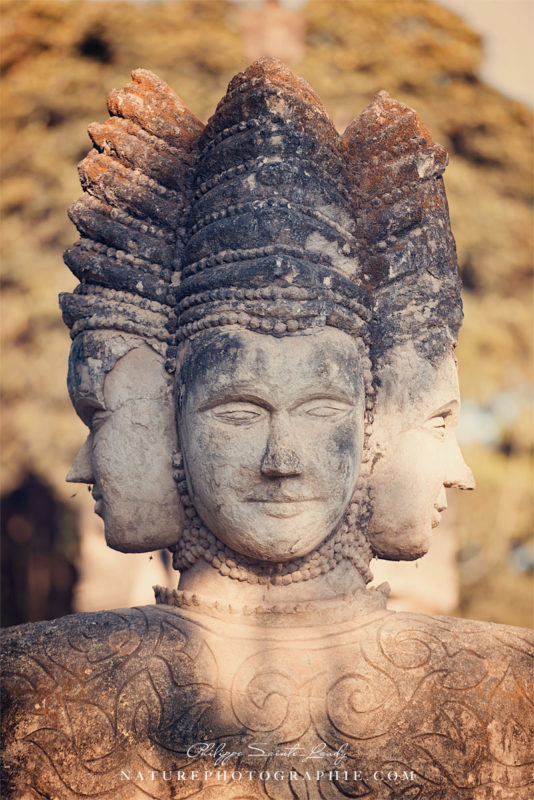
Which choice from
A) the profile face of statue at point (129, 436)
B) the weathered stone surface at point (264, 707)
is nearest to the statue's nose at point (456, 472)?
the weathered stone surface at point (264, 707)

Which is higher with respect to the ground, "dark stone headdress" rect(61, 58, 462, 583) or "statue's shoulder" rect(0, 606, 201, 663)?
"dark stone headdress" rect(61, 58, 462, 583)

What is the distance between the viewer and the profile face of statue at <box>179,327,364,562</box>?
9.59 feet

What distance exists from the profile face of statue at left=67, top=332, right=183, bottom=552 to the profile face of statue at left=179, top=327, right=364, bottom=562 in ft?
0.60

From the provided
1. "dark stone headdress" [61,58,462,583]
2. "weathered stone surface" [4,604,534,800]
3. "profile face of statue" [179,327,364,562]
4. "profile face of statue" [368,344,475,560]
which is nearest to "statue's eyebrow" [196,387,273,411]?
"profile face of statue" [179,327,364,562]

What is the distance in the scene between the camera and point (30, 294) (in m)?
9.36

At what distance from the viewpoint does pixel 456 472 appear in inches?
130

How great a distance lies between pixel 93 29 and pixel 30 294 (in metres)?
2.88

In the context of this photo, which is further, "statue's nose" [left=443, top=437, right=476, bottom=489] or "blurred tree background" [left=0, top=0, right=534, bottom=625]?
"blurred tree background" [left=0, top=0, right=534, bottom=625]

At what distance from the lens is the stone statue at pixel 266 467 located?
2771 millimetres

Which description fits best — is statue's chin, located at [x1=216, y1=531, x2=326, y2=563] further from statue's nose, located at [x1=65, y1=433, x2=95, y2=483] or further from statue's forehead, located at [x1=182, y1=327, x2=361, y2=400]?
statue's nose, located at [x1=65, y1=433, x2=95, y2=483]

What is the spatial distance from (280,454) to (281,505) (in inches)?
7.2

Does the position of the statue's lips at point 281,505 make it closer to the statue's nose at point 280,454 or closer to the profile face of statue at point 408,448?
the statue's nose at point 280,454

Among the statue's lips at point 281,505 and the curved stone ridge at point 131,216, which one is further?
the curved stone ridge at point 131,216

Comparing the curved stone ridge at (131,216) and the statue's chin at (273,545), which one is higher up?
the curved stone ridge at (131,216)
